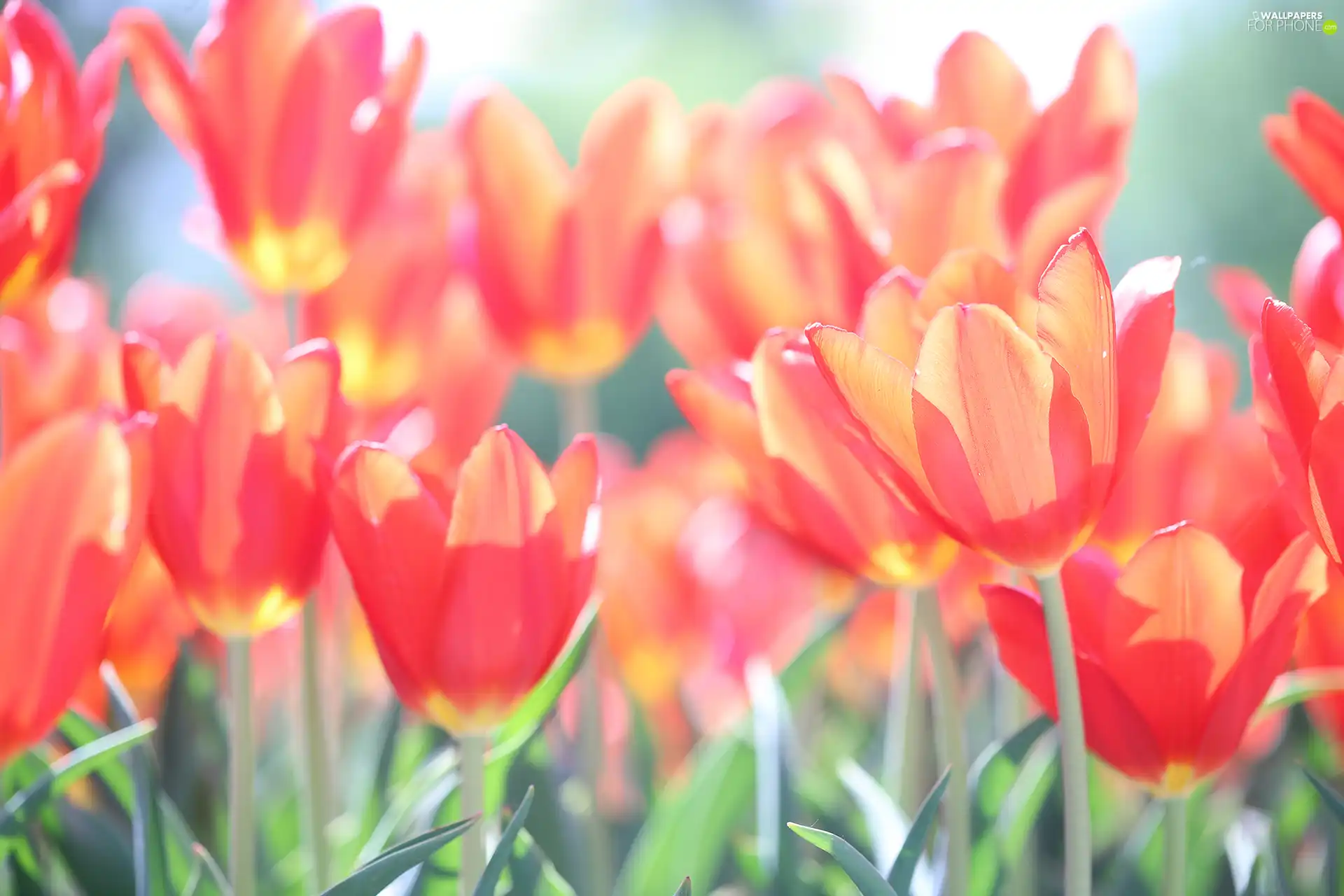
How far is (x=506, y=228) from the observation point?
63 cm

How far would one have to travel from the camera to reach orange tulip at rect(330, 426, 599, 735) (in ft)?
1.28

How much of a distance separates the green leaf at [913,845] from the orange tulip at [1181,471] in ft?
0.67

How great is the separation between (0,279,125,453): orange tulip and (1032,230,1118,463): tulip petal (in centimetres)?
37

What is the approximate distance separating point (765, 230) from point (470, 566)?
29 centimetres

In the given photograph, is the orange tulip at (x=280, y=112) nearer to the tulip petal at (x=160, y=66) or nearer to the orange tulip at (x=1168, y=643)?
the tulip petal at (x=160, y=66)

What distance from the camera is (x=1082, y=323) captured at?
1.14ft

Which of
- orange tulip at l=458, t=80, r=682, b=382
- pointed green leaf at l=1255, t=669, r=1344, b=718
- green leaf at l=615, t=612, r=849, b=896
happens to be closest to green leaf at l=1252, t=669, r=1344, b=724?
pointed green leaf at l=1255, t=669, r=1344, b=718

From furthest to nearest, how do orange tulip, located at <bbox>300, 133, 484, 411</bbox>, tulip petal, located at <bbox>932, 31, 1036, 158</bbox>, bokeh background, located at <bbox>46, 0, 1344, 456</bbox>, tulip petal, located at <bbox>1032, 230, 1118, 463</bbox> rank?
1. bokeh background, located at <bbox>46, 0, 1344, 456</bbox>
2. orange tulip, located at <bbox>300, 133, 484, 411</bbox>
3. tulip petal, located at <bbox>932, 31, 1036, 158</bbox>
4. tulip petal, located at <bbox>1032, 230, 1118, 463</bbox>

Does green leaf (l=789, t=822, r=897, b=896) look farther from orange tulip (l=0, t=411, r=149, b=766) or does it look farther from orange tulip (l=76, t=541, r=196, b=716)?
orange tulip (l=76, t=541, r=196, b=716)

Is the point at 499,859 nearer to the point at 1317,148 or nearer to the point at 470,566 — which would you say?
the point at 470,566

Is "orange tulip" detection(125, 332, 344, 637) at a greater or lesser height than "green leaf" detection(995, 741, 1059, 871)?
greater

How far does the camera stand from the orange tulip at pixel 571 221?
626 millimetres

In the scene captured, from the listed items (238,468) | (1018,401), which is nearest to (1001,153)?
(1018,401)

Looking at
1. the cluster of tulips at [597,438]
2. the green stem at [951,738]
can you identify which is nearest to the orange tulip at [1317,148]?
the cluster of tulips at [597,438]
